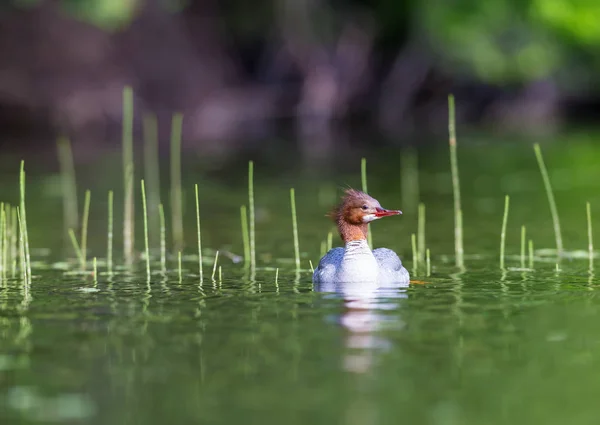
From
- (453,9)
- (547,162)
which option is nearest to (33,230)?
(547,162)

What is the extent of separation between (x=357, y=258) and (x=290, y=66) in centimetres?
4155

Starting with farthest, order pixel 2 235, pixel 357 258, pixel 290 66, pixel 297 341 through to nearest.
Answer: pixel 290 66, pixel 2 235, pixel 357 258, pixel 297 341

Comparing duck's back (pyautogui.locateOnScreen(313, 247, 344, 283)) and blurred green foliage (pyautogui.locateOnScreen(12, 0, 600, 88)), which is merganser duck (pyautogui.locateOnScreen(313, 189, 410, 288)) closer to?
duck's back (pyautogui.locateOnScreen(313, 247, 344, 283))

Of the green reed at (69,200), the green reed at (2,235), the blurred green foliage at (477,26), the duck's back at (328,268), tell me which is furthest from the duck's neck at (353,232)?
the blurred green foliage at (477,26)

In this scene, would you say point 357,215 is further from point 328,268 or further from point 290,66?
point 290,66

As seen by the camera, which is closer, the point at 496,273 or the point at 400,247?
the point at 496,273

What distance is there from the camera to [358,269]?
464 inches

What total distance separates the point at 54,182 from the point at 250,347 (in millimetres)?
17674

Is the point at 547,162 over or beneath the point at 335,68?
beneath

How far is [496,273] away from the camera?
1283cm

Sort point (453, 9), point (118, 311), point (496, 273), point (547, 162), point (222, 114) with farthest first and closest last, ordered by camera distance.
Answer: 1. point (222, 114)
2. point (453, 9)
3. point (547, 162)
4. point (496, 273)
5. point (118, 311)

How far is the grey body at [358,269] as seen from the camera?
11.8 m

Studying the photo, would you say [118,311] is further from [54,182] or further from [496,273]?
[54,182]

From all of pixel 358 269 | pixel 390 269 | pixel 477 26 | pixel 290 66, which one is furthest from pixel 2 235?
pixel 290 66
